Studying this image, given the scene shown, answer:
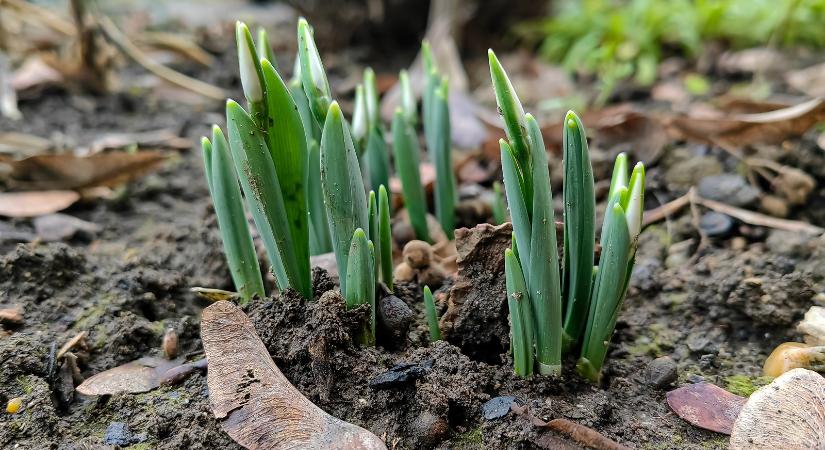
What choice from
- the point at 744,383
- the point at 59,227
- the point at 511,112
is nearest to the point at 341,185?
the point at 511,112

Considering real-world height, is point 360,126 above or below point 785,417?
above

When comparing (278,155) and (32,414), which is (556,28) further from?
(32,414)

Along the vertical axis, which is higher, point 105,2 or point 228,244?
point 105,2

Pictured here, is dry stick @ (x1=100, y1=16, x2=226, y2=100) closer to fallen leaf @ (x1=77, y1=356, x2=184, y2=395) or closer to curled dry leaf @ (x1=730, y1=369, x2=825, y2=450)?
fallen leaf @ (x1=77, y1=356, x2=184, y2=395)

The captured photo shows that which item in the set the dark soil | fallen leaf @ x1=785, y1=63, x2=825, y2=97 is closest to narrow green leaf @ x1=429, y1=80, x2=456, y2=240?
the dark soil

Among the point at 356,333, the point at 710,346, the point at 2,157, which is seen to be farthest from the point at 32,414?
the point at 710,346

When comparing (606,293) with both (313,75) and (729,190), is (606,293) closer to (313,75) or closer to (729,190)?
(313,75)
